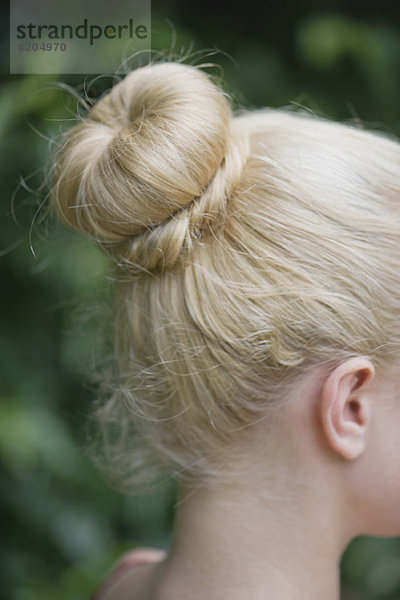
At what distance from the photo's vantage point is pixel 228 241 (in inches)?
33.7

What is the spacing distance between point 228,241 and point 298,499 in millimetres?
341

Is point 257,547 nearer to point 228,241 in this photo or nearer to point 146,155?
point 228,241

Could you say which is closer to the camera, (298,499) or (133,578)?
(298,499)

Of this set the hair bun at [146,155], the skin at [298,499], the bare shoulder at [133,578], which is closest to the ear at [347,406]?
the skin at [298,499]

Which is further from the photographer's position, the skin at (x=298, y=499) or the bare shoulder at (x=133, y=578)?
the bare shoulder at (x=133, y=578)

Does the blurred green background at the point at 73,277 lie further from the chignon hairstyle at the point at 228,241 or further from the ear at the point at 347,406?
the ear at the point at 347,406

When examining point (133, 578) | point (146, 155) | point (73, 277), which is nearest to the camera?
point (146, 155)

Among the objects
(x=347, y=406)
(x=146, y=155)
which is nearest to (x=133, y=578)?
(x=347, y=406)

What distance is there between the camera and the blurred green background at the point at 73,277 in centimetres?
135

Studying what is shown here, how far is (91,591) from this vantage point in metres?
A: 1.47

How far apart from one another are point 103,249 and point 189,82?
0.81 feet

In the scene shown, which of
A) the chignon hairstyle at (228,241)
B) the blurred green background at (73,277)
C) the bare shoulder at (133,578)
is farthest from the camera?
the blurred green background at (73,277)

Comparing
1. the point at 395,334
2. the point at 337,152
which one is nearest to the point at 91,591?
the point at 395,334

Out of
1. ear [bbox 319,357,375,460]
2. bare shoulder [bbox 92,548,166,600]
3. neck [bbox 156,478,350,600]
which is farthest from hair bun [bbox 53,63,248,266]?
bare shoulder [bbox 92,548,166,600]
